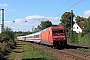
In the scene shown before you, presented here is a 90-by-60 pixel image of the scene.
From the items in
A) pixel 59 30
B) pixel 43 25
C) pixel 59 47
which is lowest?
pixel 59 47

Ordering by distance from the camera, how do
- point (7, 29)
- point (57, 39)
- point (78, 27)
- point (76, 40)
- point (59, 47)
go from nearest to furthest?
point (57, 39) → point (59, 47) → point (7, 29) → point (76, 40) → point (78, 27)

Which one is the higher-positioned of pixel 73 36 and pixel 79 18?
pixel 79 18

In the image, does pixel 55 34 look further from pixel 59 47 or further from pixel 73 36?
pixel 73 36

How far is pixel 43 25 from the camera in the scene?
454 feet

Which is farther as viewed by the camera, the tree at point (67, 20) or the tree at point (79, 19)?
the tree at point (79, 19)

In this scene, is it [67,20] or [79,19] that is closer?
[67,20]

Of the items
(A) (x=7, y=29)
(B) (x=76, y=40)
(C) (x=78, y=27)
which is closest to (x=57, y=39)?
(A) (x=7, y=29)

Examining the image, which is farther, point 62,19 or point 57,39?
point 62,19

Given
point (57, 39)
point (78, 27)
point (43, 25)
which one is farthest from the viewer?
point (43, 25)

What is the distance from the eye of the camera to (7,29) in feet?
204

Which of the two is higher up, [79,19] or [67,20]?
[79,19]

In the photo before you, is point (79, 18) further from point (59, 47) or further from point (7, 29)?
point (59, 47)

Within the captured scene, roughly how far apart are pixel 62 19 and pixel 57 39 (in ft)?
312

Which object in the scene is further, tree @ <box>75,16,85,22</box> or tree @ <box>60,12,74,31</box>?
tree @ <box>75,16,85,22</box>
